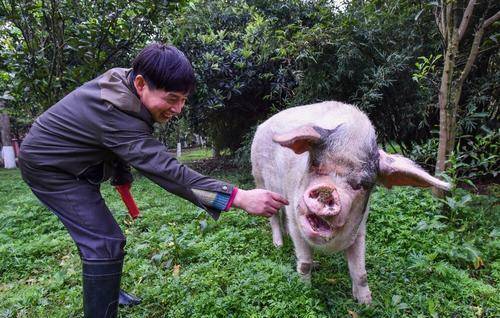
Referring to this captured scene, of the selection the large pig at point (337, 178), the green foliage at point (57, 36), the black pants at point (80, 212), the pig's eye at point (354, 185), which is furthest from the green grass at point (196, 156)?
the pig's eye at point (354, 185)

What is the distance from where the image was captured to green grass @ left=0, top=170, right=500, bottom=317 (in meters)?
2.88

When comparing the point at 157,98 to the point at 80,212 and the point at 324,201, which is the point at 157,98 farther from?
the point at 324,201

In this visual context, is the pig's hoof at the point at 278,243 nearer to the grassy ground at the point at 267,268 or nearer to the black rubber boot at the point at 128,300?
the grassy ground at the point at 267,268

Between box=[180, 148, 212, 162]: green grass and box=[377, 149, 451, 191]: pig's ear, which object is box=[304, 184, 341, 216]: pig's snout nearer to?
box=[377, 149, 451, 191]: pig's ear

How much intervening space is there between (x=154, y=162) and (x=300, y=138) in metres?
0.82

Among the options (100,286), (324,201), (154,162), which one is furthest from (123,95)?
(324,201)

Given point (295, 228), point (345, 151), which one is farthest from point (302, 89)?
point (345, 151)

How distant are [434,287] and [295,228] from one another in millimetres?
1116

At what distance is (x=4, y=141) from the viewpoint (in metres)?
16.2

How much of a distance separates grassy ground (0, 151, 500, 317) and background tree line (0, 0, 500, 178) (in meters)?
0.67

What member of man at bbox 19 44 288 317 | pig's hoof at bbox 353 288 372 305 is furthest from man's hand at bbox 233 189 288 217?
pig's hoof at bbox 353 288 372 305

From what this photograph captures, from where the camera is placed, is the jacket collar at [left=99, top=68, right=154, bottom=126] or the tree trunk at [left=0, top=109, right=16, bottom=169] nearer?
the jacket collar at [left=99, top=68, right=154, bottom=126]

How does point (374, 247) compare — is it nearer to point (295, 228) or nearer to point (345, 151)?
point (295, 228)

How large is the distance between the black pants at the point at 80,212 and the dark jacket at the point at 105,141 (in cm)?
5
